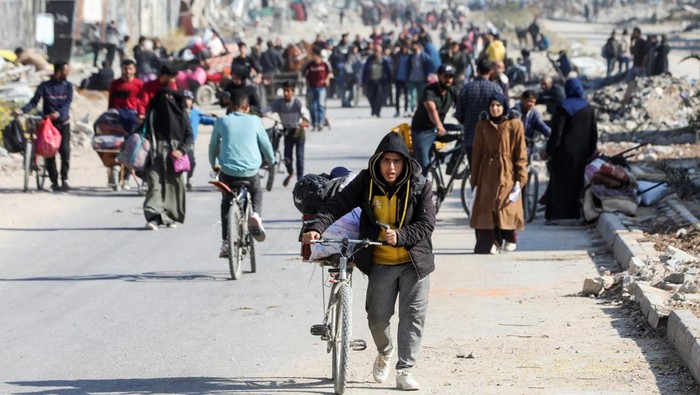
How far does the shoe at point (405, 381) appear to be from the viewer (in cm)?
832

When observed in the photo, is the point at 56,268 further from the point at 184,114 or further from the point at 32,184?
the point at 32,184

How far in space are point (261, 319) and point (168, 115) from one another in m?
5.35

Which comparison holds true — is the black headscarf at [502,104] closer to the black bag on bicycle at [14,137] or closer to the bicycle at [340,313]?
the bicycle at [340,313]

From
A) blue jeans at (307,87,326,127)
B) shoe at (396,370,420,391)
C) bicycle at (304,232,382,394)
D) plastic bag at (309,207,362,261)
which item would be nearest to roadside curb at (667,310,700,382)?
shoe at (396,370,420,391)

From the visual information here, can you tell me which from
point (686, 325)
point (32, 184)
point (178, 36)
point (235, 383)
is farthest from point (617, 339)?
point (178, 36)

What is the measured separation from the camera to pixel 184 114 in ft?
52.3

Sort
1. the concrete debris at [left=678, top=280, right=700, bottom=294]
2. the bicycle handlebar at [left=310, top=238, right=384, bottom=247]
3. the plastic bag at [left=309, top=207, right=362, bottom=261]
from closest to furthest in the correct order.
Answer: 1. the bicycle handlebar at [left=310, top=238, right=384, bottom=247]
2. the plastic bag at [left=309, top=207, right=362, bottom=261]
3. the concrete debris at [left=678, top=280, right=700, bottom=294]

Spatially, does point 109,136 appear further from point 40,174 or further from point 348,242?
point 348,242

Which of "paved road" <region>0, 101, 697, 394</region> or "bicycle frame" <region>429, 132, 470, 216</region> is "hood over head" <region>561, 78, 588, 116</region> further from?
"paved road" <region>0, 101, 697, 394</region>

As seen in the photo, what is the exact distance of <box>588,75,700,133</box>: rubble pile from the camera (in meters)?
28.1

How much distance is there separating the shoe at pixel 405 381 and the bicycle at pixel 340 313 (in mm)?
266

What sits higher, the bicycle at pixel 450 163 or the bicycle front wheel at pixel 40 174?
the bicycle at pixel 450 163

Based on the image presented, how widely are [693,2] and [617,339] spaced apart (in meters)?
117

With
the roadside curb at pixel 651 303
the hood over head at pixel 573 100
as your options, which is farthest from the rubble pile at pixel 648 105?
the roadside curb at pixel 651 303
